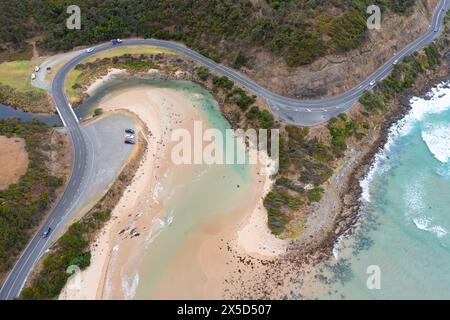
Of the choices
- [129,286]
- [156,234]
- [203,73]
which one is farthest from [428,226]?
[203,73]

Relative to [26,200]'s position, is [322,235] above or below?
below

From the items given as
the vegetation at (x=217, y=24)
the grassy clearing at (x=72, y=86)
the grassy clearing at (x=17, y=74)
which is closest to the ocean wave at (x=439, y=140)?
the vegetation at (x=217, y=24)

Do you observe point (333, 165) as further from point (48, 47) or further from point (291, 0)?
point (48, 47)

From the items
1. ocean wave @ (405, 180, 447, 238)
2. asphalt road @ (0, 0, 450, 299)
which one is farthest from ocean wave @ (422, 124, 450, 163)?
asphalt road @ (0, 0, 450, 299)

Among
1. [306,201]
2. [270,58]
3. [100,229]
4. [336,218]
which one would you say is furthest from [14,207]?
[270,58]

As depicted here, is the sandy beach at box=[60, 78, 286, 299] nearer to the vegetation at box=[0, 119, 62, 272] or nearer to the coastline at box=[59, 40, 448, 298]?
the coastline at box=[59, 40, 448, 298]

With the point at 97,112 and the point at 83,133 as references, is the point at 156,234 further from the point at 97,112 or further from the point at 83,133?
the point at 97,112
